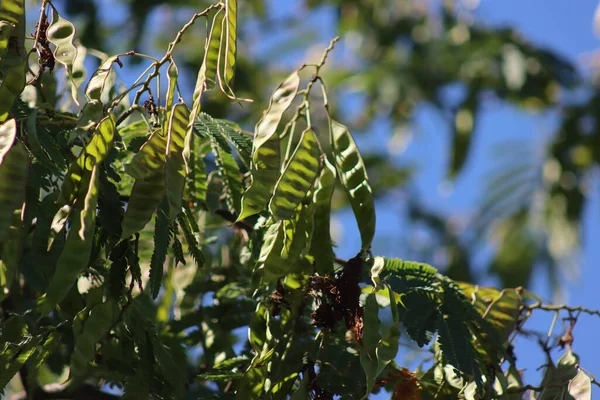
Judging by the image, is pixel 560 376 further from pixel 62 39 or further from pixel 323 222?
pixel 62 39

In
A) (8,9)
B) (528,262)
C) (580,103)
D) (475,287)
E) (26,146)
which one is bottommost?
(26,146)

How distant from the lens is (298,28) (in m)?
7.18

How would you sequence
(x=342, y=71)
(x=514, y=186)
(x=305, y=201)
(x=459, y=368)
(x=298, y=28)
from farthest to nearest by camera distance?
(x=298, y=28), (x=342, y=71), (x=514, y=186), (x=459, y=368), (x=305, y=201)

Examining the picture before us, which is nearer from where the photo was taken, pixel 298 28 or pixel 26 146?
pixel 26 146

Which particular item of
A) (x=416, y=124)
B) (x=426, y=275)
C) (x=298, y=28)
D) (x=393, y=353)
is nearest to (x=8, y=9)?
(x=393, y=353)

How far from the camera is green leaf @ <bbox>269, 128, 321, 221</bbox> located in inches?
52.8

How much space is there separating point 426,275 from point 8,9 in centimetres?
95

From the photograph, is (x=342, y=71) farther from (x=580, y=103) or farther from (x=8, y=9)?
(x=8, y=9)

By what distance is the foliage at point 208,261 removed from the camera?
50.8 inches

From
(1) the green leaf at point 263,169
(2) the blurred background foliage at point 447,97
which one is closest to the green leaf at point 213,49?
(1) the green leaf at point 263,169

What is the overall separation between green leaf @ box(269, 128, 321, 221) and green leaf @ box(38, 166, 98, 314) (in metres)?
0.28

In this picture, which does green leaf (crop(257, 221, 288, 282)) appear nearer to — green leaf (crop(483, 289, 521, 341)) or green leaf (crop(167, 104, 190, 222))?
green leaf (crop(167, 104, 190, 222))

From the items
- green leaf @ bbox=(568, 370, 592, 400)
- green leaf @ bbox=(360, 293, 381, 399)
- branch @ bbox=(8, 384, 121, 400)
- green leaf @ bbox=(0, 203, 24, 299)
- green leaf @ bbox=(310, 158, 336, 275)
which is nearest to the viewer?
green leaf @ bbox=(0, 203, 24, 299)

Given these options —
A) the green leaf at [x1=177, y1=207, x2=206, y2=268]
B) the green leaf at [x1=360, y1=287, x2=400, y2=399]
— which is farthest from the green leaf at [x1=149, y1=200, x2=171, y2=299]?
the green leaf at [x1=360, y1=287, x2=400, y2=399]
